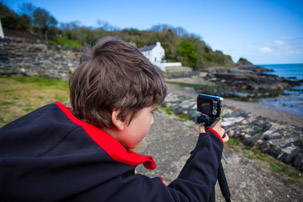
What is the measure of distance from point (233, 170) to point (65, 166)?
343 cm

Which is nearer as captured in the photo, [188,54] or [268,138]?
[268,138]

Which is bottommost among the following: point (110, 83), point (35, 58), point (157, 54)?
point (35, 58)

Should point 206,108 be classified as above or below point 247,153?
above

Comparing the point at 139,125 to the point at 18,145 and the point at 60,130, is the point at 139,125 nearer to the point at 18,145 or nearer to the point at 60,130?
the point at 60,130

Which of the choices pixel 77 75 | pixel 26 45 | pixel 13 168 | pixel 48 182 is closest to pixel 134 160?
pixel 48 182

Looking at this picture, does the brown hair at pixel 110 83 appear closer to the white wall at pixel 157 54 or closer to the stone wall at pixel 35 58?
the stone wall at pixel 35 58

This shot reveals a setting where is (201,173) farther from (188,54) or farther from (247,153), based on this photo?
(188,54)

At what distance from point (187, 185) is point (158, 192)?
0.23 metres

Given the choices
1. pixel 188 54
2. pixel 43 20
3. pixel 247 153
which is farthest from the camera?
pixel 188 54

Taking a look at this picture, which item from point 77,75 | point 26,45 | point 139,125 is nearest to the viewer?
point 77,75

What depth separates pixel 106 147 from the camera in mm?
724

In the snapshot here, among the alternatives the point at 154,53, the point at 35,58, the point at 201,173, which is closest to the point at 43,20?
the point at 35,58

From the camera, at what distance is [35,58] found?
10359 mm

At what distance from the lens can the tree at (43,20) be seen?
24172mm
